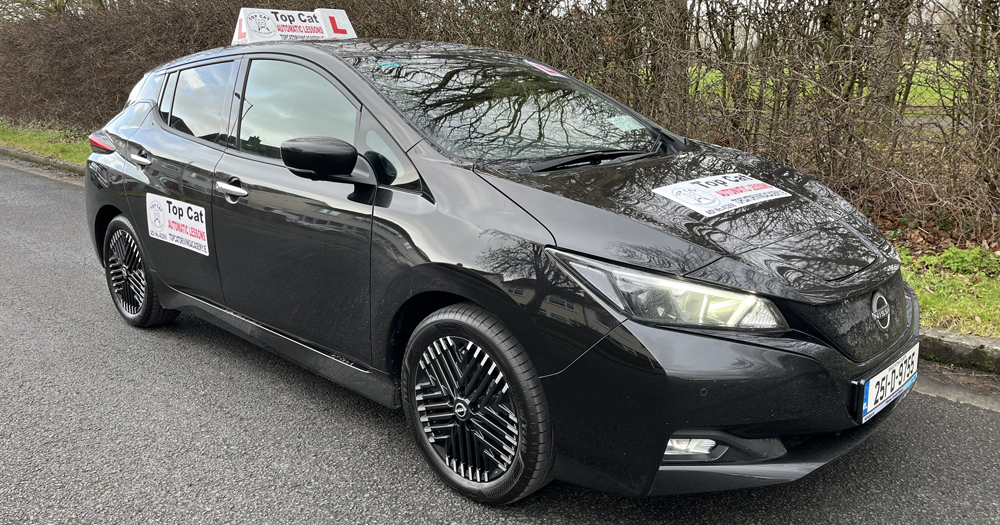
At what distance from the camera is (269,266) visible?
3096 millimetres

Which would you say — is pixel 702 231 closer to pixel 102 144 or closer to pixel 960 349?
pixel 960 349

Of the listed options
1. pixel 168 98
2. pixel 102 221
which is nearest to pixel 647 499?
pixel 168 98

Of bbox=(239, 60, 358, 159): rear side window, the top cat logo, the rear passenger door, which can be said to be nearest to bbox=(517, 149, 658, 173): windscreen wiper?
bbox=(239, 60, 358, 159): rear side window

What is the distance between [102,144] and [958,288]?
201 inches

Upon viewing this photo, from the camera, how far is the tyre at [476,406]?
224 cm

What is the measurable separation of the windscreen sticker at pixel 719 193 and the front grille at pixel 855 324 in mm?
462

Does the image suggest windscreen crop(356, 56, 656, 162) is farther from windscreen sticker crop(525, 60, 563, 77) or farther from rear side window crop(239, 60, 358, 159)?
rear side window crop(239, 60, 358, 159)

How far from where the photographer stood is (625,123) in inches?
133

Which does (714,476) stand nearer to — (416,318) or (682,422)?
(682,422)

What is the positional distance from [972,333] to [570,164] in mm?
2355


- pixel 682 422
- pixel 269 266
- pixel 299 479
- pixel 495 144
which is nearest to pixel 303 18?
pixel 269 266

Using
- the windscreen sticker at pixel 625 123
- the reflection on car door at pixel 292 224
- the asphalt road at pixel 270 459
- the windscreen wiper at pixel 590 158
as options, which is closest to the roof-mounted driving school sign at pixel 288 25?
the reflection on car door at pixel 292 224

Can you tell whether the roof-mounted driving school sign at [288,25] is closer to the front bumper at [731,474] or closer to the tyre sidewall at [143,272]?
the tyre sidewall at [143,272]

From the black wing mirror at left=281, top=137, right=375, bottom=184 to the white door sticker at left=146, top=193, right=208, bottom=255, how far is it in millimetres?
997
